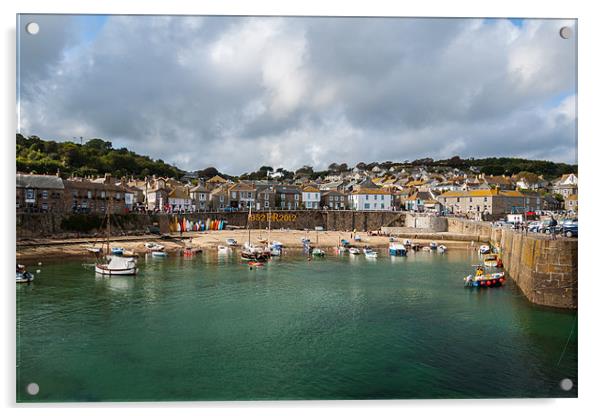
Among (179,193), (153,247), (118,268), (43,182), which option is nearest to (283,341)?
(118,268)

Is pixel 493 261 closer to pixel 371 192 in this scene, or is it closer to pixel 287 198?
pixel 371 192

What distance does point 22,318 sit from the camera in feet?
37.8

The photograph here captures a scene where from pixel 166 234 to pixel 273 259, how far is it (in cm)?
1247

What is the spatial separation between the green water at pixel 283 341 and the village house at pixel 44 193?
1239cm

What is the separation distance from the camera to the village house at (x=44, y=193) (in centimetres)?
2777

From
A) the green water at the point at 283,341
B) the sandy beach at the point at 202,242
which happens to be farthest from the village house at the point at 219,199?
the green water at the point at 283,341

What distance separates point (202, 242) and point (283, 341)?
2244 cm

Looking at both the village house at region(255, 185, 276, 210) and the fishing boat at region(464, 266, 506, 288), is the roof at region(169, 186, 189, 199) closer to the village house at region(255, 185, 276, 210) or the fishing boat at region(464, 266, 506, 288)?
the village house at region(255, 185, 276, 210)

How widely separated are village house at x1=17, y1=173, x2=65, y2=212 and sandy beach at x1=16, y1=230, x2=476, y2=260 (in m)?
3.15

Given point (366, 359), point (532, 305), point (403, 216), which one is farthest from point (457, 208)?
point (366, 359)

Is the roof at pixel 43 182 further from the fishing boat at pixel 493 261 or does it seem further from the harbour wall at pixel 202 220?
the fishing boat at pixel 493 261

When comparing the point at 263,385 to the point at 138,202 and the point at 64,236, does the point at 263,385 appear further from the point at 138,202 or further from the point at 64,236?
the point at 138,202

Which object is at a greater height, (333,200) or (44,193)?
(44,193)

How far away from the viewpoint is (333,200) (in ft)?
174
